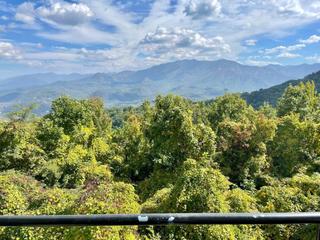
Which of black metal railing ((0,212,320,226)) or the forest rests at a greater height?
black metal railing ((0,212,320,226))

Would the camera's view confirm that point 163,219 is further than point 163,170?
No

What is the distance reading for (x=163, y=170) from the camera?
19.7 m

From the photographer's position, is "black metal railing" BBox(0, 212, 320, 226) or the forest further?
the forest

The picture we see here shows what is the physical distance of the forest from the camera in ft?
33.5

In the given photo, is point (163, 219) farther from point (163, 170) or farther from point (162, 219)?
point (163, 170)

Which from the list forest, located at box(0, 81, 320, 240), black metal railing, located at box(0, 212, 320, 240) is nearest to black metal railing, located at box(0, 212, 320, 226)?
black metal railing, located at box(0, 212, 320, 240)

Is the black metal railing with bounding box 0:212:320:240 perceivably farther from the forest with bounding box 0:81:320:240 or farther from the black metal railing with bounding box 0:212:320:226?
the forest with bounding box 0:81:320:240

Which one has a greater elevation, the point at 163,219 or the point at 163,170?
the point at 163,219

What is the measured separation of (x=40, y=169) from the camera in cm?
2078

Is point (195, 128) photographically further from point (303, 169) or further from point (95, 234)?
point (95, 234)

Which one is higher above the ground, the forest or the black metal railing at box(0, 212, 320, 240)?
the black metal railing at box(0, 212, 320, 240)

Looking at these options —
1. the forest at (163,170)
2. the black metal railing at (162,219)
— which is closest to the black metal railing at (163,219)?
the black metal railing at (162,219)

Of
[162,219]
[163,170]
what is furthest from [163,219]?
[163,170]

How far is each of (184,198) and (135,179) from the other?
1081 centimetres
